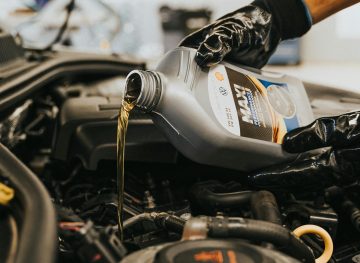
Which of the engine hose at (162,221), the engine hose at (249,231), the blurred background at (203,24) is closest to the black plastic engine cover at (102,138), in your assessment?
the engine hose at (162,221)

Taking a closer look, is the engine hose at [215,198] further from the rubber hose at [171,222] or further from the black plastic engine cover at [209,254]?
the black plastic engine cover at [209,254]

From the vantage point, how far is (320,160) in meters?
0.87

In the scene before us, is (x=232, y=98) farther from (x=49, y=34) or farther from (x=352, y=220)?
(x=49, y=34)

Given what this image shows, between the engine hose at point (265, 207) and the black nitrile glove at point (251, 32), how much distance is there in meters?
0.27

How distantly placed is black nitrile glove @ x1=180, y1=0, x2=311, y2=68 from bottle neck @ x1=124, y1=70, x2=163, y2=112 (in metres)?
0.12

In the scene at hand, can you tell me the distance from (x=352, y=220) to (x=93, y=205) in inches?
19.3

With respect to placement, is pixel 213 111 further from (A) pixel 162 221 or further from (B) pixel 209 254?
(B) pixel 209 254

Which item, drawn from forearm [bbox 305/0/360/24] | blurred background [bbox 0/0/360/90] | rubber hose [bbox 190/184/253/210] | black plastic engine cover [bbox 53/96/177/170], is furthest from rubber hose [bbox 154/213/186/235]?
blurred background [bbox 0/0/360/90]

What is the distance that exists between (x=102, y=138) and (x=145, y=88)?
10.3 inches

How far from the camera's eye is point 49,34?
3.05 meters

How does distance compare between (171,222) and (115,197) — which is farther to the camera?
(115,197)

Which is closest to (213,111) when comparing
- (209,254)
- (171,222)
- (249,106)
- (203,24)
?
(249,106)

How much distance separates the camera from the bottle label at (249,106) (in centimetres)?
86

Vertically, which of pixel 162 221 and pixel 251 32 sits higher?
pixel 251 32
